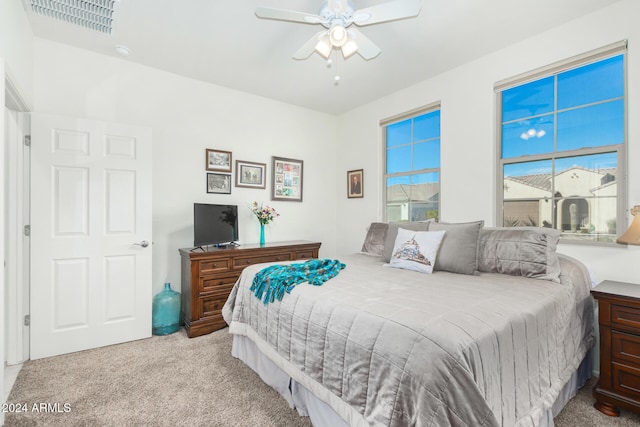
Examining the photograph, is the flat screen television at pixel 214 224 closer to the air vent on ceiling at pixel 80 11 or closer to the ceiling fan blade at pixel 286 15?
the air vent on ceiling at pixel 80 11

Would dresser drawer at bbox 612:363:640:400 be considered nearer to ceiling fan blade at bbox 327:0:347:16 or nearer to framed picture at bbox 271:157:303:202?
ceiling fan blade at bbox 327:0:347:16

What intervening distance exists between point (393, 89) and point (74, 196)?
358cm

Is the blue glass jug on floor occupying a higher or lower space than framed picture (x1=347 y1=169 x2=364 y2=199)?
lower

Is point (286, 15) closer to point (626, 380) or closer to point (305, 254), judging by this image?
point (305, 254)

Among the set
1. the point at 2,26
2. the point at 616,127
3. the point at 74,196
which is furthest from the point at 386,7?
the point at 74,196

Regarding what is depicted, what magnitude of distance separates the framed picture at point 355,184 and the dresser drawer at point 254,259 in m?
1.44

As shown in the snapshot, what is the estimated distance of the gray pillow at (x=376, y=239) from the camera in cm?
317

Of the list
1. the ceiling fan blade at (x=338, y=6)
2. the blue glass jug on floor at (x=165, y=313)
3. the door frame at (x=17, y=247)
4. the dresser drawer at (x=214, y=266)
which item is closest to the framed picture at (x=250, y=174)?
the dresser drawer at (x=214, y=266)

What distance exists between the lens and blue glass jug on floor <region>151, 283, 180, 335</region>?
3025 millimetres

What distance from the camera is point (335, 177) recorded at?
188 inches

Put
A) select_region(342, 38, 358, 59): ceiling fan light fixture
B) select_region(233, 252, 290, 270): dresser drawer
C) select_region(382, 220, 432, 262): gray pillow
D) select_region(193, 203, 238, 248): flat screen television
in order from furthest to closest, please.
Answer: select_region(233, 252, 290, 270): dresser drawer
select_region(193, 203, 238, 248): flat screen television
select_region(382, 220, 432, 262): gray pillow
select_region(342, 38, 358, 59): ceiling fan light fixture

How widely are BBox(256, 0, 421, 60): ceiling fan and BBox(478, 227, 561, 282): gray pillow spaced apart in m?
1.70

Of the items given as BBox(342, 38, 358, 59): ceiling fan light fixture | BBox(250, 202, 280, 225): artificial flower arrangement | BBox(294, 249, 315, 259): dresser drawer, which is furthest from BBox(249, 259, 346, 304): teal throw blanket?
BBox(342, 38, 358, 59): ceiling fan light fixture

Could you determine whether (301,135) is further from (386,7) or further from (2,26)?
(2,26)
